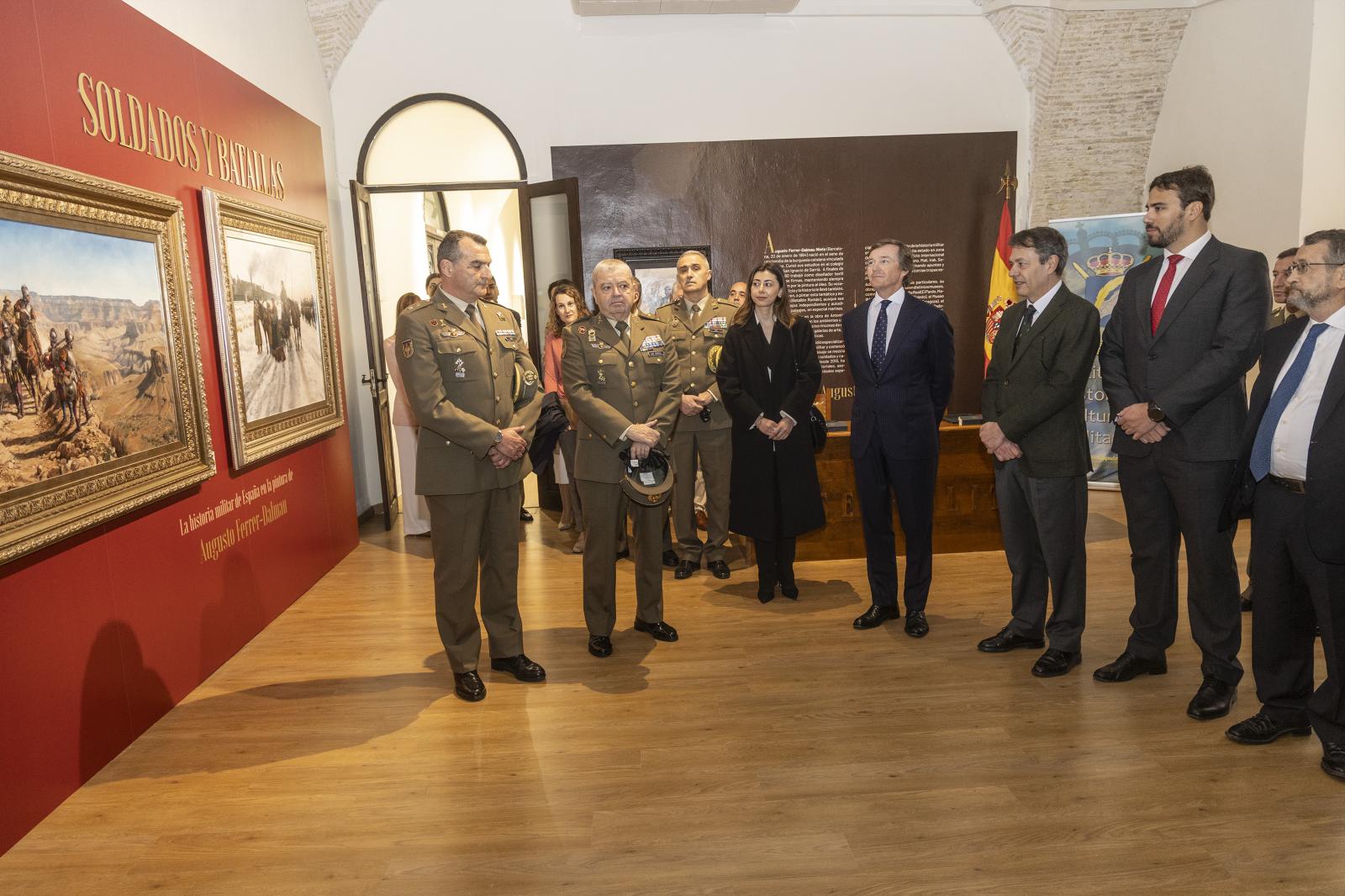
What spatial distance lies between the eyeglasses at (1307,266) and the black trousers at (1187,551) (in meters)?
0.74

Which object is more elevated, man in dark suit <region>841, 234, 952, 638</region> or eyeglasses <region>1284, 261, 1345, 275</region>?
eyeglasses <region>1284, 261, 1345, 275</region>

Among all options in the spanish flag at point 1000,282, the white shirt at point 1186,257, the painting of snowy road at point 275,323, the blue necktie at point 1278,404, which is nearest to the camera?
the blue necktie at point 1278,404

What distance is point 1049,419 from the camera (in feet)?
11.8

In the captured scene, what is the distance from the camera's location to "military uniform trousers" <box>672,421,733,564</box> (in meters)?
5.18

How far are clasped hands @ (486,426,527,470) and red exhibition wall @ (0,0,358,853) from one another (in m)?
1.45

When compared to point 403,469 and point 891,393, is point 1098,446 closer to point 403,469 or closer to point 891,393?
point 891,393

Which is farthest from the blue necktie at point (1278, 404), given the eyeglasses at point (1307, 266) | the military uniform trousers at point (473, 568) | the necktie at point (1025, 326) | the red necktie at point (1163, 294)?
the military uniform trousers at point (473, 568)

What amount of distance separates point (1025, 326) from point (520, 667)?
2.66 metres

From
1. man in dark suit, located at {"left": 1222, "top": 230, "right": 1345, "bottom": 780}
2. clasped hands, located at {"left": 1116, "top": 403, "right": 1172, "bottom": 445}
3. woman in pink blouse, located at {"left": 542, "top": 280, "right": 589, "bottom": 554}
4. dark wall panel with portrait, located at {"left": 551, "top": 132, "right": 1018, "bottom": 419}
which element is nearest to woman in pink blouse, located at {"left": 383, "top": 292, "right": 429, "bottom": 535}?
woman in pink blouse, located at {"left": 542, "top": 280, "right": 589, "bottom": 554}

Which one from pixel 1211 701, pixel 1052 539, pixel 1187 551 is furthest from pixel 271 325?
pixel 1211 701

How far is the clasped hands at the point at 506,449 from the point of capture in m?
3.49

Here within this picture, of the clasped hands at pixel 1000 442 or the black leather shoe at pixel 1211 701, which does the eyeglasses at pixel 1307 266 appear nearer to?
the clasped hands at pixel 1000 442

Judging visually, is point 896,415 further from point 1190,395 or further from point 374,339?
point 374,339

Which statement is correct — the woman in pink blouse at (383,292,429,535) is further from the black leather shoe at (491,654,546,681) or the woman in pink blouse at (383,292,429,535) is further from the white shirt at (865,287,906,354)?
the white shirt at (865,287,906,354)
